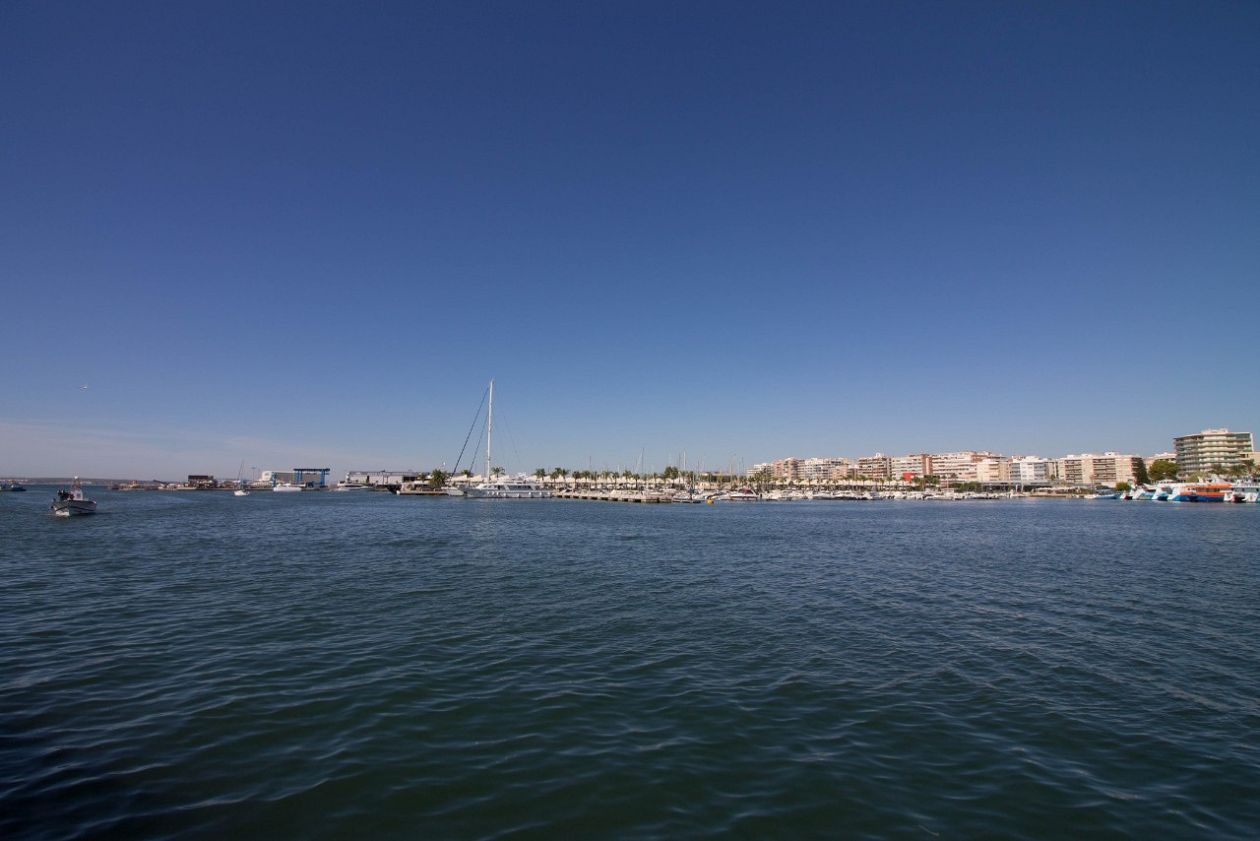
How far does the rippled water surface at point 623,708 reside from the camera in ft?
27.0

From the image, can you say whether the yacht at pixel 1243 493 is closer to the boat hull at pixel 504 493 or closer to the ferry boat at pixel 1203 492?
the ferry boat at pixel 1203 492

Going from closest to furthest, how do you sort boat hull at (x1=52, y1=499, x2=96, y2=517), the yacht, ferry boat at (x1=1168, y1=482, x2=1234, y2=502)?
boat hull at (x1=52, y1=499, x2=96, y2=517) < the yacht < ferry boat at (x1=1168, y1=482, x2=1234, y2=502)

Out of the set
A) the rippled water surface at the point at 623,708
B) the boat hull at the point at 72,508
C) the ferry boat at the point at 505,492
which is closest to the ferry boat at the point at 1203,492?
the rippled water surface at the point at 623,708

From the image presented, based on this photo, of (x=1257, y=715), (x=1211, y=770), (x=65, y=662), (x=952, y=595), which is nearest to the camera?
(x=1211, y=770)

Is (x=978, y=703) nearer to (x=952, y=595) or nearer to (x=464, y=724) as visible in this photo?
(x=464, y=724)

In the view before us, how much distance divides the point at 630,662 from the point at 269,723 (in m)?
7.57

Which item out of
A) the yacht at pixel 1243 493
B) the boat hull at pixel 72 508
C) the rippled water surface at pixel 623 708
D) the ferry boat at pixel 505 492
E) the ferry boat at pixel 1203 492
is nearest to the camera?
the rippled water surface at pixel 623 708

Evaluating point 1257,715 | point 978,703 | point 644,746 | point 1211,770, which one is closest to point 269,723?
point 644,746

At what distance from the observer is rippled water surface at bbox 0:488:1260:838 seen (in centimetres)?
823

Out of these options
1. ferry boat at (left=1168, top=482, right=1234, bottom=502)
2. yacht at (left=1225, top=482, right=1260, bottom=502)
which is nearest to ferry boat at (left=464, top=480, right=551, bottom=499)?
ferry boat at (left=1168, top=482, right=1234, bottom=502)

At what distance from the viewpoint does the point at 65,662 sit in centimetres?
1470

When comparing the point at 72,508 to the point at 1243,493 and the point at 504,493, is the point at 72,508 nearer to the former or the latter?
the point at 504,493

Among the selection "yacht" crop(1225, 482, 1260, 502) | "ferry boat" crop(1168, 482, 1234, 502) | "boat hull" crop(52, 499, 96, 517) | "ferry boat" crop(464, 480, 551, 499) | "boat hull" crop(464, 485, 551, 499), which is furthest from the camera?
"ferry boat" crop(464, 480, 551, 499)

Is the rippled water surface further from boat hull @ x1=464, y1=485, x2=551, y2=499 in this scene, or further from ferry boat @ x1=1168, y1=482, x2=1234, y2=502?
ferry boat @ x1=1168, y1=482, x2=1234, y2=502
